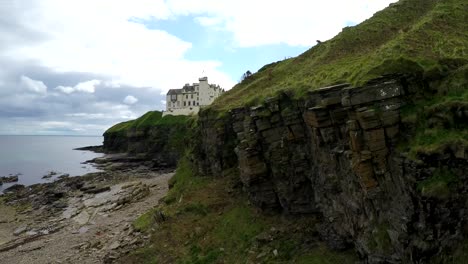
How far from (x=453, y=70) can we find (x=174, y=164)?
3849 inches

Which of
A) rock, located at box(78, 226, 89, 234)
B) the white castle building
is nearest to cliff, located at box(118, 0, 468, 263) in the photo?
rock, located at box(78, 226, 89, 234)

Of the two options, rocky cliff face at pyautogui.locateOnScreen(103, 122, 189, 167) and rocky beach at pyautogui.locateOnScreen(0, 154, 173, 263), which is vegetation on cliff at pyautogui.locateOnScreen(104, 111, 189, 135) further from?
rocky beach at pyautogui.locateOnScreen(0, 154, 173, 263)

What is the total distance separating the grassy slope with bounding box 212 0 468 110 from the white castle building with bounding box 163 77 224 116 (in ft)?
321

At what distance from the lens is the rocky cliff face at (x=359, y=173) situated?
17641 mm

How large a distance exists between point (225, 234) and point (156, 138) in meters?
103

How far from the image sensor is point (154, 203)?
181 ft

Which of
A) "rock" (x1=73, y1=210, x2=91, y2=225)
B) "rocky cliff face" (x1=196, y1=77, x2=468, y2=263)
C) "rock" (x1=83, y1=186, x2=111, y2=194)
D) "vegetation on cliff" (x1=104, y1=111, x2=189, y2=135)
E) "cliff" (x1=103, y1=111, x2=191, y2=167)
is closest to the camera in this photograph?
"rocky cliff face" (x1=196, y1=77, x2=468, y2=263)

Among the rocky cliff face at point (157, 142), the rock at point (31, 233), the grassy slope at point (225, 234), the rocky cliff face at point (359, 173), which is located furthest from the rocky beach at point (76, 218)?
the rocky cliff face at point (359, 173)

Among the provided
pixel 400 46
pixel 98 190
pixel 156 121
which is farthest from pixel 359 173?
pixel 156 121

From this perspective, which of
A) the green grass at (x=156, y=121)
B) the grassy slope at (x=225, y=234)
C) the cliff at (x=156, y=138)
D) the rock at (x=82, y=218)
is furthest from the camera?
the green grass at (x=156, y=121)

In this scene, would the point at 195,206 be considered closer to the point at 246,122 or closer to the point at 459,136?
the point at 246,122

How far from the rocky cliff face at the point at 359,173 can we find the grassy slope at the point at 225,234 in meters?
1.37

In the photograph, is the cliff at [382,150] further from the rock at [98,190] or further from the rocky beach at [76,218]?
the rock at [98,190]

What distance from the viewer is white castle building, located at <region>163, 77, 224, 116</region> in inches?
5846
